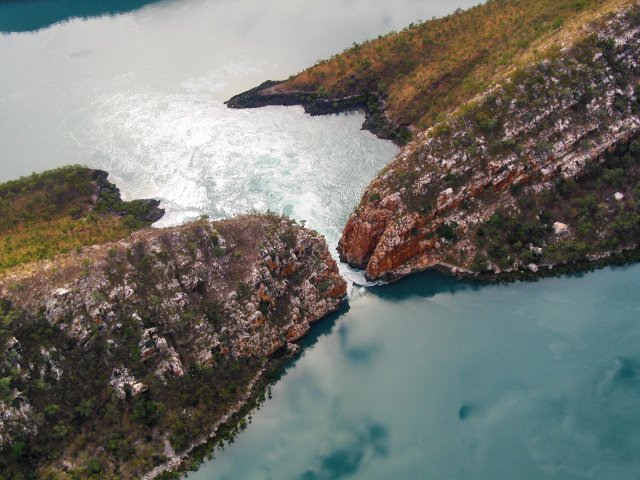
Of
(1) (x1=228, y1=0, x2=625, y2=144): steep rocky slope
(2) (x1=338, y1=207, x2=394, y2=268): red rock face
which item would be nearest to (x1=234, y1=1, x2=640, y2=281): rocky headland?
(2) (x1=338, y1=207, x2=394, y2=268): red rock face

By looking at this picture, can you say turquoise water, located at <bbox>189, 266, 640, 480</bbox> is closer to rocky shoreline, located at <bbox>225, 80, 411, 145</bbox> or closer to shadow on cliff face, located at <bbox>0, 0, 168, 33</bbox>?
rocky shoreline, located at <bbox>225, 80, 411, 145</bbox>

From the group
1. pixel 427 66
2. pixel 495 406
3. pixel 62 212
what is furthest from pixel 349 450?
pixel 427 66

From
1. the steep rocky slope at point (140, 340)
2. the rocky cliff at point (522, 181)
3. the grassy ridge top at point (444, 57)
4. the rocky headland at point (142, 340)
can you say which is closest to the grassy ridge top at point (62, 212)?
the rocky headland at point (142, 340)

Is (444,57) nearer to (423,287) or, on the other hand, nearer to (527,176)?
(527,176)

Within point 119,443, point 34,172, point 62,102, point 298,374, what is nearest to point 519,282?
point 298,374

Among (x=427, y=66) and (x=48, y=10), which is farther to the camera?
(x=48, y=10)

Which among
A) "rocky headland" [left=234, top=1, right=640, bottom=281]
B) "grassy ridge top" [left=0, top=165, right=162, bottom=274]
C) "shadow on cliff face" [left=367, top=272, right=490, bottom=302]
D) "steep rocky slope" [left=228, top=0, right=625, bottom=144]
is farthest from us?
"steep rocky slope" [left=228, top=0, right=625, bottom=144]
